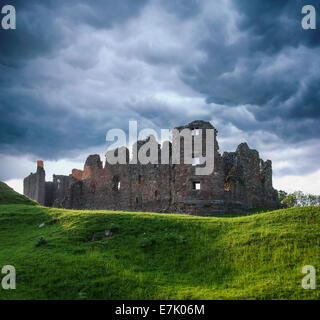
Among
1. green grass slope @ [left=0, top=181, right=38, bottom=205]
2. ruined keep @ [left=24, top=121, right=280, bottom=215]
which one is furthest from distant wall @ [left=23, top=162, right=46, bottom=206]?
green grass slope @ [left=0, top=181, right=38, bottom=205]

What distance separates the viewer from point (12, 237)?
2022 cm

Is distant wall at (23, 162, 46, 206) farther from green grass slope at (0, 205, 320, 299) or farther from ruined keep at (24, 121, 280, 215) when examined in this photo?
green grass slope at (0, 205, 320, 299)

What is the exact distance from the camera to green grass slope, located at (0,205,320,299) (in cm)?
1298

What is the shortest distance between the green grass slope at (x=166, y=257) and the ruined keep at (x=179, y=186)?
942 cm

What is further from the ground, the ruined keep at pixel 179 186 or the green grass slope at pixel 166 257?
the ruined keep at pixel 179 186

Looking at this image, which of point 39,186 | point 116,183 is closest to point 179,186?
point 116,183

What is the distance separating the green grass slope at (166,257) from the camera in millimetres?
12984

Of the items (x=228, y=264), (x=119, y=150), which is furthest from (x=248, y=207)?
(x=228, y=264)

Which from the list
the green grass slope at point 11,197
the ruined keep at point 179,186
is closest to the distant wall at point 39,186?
the ruined keep at point 179,186

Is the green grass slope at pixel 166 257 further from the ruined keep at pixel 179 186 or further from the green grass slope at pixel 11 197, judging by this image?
the green grass slope at pixel 11 197

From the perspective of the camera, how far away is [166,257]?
16.0m

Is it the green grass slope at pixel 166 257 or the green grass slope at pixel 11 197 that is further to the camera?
the green grass slope at pixel 11 197

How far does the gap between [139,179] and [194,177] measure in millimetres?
8705

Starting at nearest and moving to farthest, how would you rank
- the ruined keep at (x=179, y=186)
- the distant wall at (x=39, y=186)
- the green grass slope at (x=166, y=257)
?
1. the green grass slope at (x=166, y=257)
2. the ruined keep at (x=179, y=186)
3. the distant wall at (x=39, y=186)
